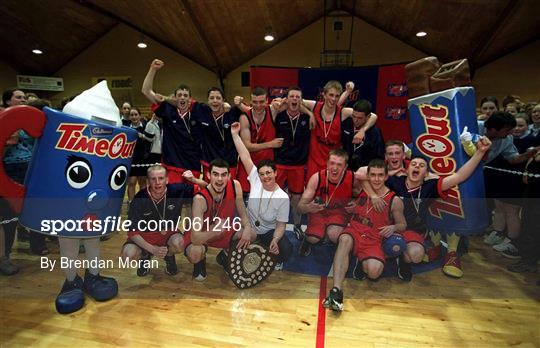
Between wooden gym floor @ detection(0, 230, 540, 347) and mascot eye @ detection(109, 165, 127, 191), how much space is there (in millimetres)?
871

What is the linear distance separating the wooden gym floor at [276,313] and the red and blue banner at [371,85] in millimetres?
5460

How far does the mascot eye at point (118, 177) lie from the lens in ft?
7.23

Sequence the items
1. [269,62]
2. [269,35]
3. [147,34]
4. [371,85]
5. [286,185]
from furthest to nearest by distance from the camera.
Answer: [269,62] < [147,34] < [269,35] < [371,85] < [286,185]

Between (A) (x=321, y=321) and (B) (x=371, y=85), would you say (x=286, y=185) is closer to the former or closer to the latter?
(A) (x=321, y=321)

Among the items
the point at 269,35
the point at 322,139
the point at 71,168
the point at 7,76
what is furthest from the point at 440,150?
the point at 7,76

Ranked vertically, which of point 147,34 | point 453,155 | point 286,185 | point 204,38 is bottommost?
point 286,185

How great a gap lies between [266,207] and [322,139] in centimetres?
103

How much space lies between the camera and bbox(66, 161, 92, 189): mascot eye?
2029mm

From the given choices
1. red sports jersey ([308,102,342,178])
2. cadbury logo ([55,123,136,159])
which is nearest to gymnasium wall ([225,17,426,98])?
red sports jersey ([308,102,342,178])

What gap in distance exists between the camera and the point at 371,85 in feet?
26.2

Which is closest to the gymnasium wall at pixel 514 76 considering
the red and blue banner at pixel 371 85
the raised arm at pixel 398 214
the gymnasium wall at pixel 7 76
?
the red and blue banner at pixel 371 85

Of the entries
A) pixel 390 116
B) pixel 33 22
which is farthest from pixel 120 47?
pixel 390 116

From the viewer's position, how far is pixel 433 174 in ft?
9.86

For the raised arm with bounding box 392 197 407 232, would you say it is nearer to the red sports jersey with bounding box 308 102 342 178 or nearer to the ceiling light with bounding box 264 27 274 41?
the red sports jersey with bounding box 308 102 342 178
